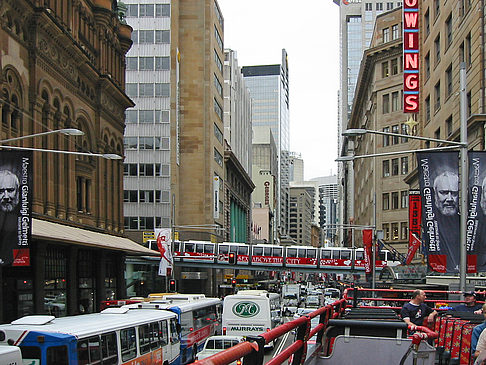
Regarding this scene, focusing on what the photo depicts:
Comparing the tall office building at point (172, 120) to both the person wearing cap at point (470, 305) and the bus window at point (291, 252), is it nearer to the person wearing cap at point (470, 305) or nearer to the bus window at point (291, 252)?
the bus window at point (291, 252)

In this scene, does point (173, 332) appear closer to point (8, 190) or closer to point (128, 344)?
point (128, 344)

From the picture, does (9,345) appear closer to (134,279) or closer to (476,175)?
(476,175)

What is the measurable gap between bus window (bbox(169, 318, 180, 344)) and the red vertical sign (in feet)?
107

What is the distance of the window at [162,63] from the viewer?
83938mm

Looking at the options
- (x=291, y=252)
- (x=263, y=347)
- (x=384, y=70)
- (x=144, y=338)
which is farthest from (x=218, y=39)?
(x=263, y=347)

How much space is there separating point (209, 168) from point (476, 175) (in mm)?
70681

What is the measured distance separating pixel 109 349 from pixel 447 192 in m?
10.4

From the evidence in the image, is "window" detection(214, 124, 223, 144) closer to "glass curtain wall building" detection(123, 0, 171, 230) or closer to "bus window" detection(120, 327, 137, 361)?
"glass curtain wall building" detection(123, 0, 171, 230)

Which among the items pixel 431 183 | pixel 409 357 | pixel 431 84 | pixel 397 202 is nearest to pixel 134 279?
pixel 397 202

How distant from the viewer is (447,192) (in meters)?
19.5

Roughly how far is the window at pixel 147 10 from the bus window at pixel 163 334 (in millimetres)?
68258

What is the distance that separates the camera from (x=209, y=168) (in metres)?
89.0

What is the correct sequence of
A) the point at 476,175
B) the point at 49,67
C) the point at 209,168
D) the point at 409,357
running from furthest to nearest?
the point at 209,168 < the point at 49,67 < the point at 476,175 < the point at 409,357

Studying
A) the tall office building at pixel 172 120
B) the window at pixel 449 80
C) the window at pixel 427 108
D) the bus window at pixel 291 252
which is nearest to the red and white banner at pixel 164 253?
the window at pixel 427 108
